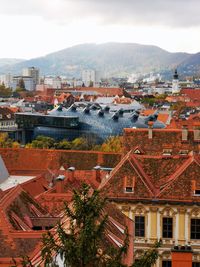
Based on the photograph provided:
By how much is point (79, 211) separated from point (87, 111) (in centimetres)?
10955

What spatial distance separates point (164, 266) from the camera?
3672 centimetres

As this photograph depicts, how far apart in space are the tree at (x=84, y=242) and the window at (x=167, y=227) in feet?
63.1

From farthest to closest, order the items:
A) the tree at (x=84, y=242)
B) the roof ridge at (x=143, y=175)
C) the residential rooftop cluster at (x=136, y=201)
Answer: the roof ridge at (x=143, y=175)
the residential rooftop cluster at (x=136, y=201)
the tree at (x=84, y=242)

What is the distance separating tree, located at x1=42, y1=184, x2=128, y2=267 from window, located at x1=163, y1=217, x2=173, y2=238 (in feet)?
63.1

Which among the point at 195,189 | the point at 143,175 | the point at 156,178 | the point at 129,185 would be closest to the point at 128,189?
the point at 129,185

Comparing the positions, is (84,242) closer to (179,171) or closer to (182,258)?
(182,258)

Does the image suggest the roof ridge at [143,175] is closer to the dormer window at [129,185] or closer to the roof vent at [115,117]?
the dormer window at [129,185]

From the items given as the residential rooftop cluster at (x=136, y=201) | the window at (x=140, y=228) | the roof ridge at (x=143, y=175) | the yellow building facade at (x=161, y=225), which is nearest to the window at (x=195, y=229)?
the residential rooftop cluster at (x=136, y=201)

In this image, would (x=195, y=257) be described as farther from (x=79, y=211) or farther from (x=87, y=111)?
(x=87, y=111)

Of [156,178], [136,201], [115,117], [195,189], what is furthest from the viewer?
[115,117]

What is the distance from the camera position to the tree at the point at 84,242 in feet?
57.6

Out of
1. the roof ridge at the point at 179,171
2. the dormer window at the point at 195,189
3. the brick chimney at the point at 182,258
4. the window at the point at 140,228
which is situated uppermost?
the roof ridge at the point at 179,171

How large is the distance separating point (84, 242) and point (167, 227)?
20.4 m

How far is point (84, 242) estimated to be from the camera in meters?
17.5
